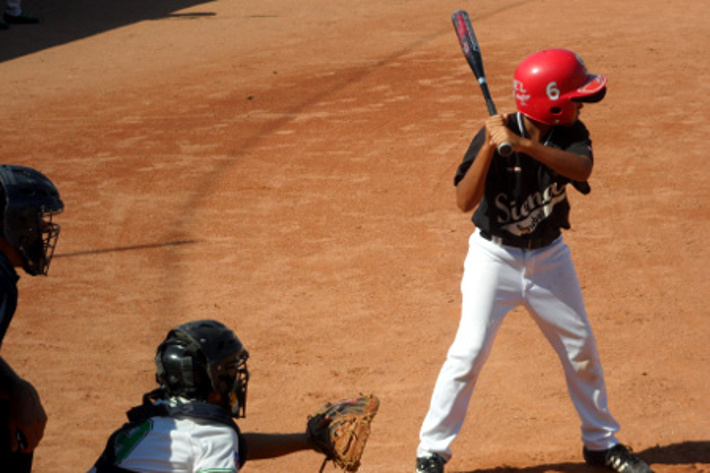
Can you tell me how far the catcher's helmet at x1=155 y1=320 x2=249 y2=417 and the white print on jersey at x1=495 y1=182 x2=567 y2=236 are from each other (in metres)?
1.53

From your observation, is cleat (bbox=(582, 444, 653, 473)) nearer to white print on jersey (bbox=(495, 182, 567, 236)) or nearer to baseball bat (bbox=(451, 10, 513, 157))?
white print on jersey (bbox=(495, 182, 567, 236))

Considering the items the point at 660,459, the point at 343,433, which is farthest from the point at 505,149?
the point at 660,459

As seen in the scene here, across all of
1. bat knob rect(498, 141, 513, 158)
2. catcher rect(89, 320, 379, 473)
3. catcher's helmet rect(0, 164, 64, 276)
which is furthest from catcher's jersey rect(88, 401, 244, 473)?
bat knob rect(498, 141, 513, 158)

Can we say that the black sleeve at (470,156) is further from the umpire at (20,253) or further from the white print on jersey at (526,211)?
the umpire at (20,253)

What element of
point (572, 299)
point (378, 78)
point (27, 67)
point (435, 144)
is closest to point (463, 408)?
point (572, 299)

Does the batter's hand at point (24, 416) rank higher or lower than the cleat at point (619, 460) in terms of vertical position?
higher

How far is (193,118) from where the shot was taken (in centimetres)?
1227

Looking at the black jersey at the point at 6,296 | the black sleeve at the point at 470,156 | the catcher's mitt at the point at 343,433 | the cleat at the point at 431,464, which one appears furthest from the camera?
the cleat at the point at 431,464

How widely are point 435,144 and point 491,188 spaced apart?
6.11 meters

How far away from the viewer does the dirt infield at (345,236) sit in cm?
568

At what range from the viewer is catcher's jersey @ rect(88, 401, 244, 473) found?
3227 mm

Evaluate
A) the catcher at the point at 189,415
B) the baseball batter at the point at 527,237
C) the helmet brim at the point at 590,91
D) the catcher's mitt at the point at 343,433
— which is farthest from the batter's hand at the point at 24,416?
the helmet brim at the point at 590,91

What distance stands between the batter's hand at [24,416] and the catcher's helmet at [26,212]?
427mm

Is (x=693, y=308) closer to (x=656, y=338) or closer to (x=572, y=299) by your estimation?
(x=656, y=338)
